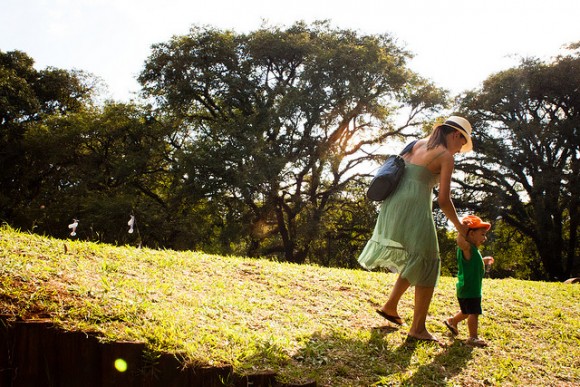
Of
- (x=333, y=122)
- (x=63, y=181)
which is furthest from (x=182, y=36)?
(x=63, y=181)

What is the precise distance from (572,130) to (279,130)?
14.8 m

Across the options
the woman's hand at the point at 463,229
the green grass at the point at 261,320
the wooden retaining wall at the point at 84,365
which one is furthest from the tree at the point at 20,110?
the woman's hand at the point at 463,229

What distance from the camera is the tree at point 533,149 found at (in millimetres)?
24266

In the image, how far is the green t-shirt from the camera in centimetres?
525

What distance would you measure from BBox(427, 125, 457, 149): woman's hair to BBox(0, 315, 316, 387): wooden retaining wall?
251 centimetres

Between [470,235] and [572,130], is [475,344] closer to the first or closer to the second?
[470,235]

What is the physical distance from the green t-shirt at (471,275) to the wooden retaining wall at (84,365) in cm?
245

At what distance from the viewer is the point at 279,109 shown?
2197 cm

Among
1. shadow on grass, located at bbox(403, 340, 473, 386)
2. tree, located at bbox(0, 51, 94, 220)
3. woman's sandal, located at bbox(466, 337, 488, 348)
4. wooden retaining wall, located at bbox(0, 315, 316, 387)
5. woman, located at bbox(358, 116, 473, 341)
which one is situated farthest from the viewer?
tree, located at bbox(0, 51, 94, 220)

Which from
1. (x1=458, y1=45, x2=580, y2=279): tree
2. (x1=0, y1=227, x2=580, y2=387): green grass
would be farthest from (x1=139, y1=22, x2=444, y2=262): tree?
(x1=0, y1=227, x2=580, y2=387): green grass

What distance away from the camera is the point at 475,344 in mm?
5238

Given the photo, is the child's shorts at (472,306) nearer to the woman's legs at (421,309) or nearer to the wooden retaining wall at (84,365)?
the woman's legs at (421,309)

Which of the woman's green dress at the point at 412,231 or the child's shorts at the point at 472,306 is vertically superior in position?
the woman's green dress at the point at 412,231

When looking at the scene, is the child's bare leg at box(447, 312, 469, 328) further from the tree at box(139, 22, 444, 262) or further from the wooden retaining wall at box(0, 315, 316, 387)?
the tree at box(139, 22, 444, 262)
